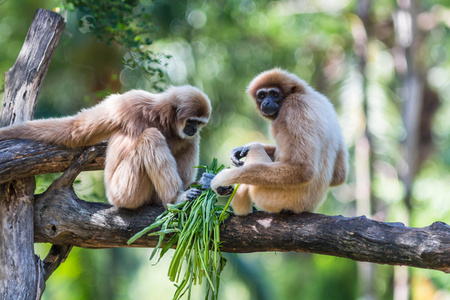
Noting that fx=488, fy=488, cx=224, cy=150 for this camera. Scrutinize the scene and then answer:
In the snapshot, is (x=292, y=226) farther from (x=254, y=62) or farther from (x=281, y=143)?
(x=254, y=62)

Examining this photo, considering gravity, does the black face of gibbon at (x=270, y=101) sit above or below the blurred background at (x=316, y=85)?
below

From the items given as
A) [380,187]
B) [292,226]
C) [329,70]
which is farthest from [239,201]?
[329,70]

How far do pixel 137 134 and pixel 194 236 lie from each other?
1699 mm

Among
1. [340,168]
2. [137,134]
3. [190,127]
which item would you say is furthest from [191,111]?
[340,168]

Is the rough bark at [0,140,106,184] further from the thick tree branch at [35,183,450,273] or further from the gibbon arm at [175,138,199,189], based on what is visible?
the gibbon arm at [175,138,199,189]

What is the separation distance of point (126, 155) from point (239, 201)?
63.2 inches

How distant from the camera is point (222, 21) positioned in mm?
19031

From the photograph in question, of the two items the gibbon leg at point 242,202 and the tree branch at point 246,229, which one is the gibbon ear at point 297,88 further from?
the tree branch at point 246,229

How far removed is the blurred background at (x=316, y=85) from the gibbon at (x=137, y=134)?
21.9 feet

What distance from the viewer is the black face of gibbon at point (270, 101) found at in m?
5.64

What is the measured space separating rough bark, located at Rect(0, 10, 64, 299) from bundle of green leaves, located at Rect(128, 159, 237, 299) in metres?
1.52

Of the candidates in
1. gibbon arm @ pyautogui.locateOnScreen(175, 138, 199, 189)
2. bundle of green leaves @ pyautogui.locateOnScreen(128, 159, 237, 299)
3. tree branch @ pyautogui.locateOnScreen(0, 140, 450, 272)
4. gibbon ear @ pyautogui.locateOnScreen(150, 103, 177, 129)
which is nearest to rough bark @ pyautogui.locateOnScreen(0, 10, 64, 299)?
tree branch @ pyautogui.locateOnScreen(0, 140, 450, 272)

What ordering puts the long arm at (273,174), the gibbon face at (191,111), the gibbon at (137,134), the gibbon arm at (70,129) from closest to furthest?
the long arm at (273,174)
the gibbon at (137,134)
the gibbon arm at (70,129)
the gibbon face at (191,111)

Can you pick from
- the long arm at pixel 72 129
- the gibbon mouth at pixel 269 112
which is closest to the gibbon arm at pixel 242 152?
the gibbon mouth at pixel 269 112
